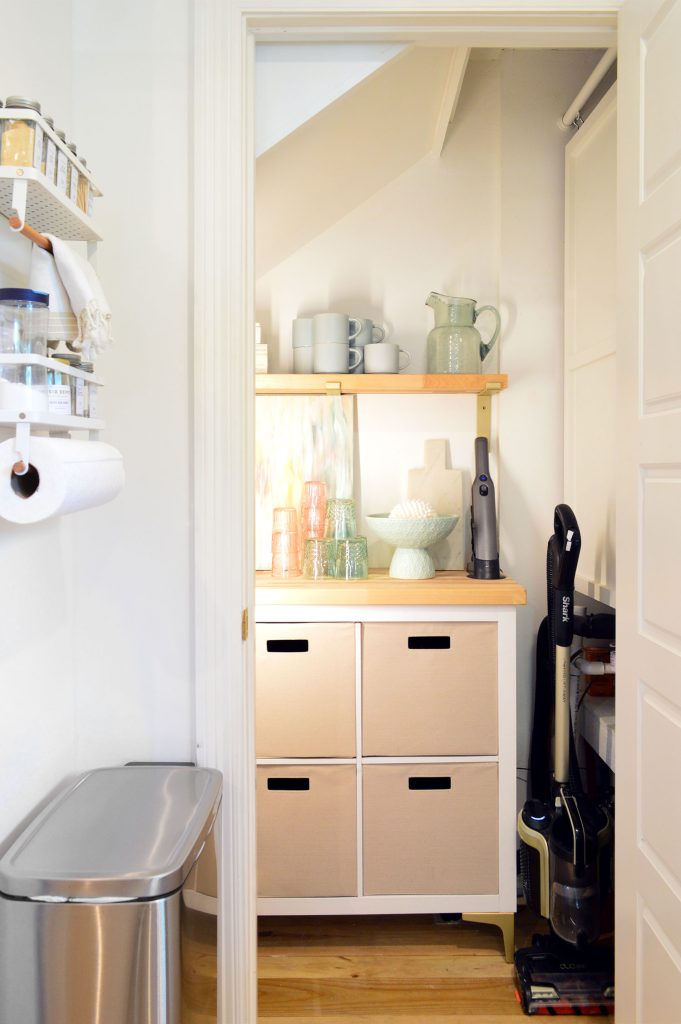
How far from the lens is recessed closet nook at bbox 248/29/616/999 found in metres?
2.13

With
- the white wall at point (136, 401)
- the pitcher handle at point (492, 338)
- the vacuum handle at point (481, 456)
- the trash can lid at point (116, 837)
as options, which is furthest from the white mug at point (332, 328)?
the trash can lid at point (116, 837)

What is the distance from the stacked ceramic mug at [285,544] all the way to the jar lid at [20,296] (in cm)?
144

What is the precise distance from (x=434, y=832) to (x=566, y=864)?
378 millimetres

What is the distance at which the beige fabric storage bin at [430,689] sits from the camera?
84.8 inches

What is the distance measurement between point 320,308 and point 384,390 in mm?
419

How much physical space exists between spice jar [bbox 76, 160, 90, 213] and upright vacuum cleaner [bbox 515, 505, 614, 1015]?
1.36 metres

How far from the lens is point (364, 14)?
1.41 meters

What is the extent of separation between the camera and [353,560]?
7.54 feet

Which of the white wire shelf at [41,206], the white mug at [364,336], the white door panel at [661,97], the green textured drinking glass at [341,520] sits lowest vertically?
the green textured drinking glass at [341,520]

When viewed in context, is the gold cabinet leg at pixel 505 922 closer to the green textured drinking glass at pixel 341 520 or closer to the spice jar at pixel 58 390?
the green textured drinking glass at pixel 341 520

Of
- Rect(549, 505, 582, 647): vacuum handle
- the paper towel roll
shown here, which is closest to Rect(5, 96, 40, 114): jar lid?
the paper towel roll

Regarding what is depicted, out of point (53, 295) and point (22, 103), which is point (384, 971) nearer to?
point (53, 295)

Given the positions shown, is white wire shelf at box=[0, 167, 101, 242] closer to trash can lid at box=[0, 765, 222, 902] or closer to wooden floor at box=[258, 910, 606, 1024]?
trash can lid at box=[0, 765, 222, 902]

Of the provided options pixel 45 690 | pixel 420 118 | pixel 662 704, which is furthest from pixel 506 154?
pixel 45 690
